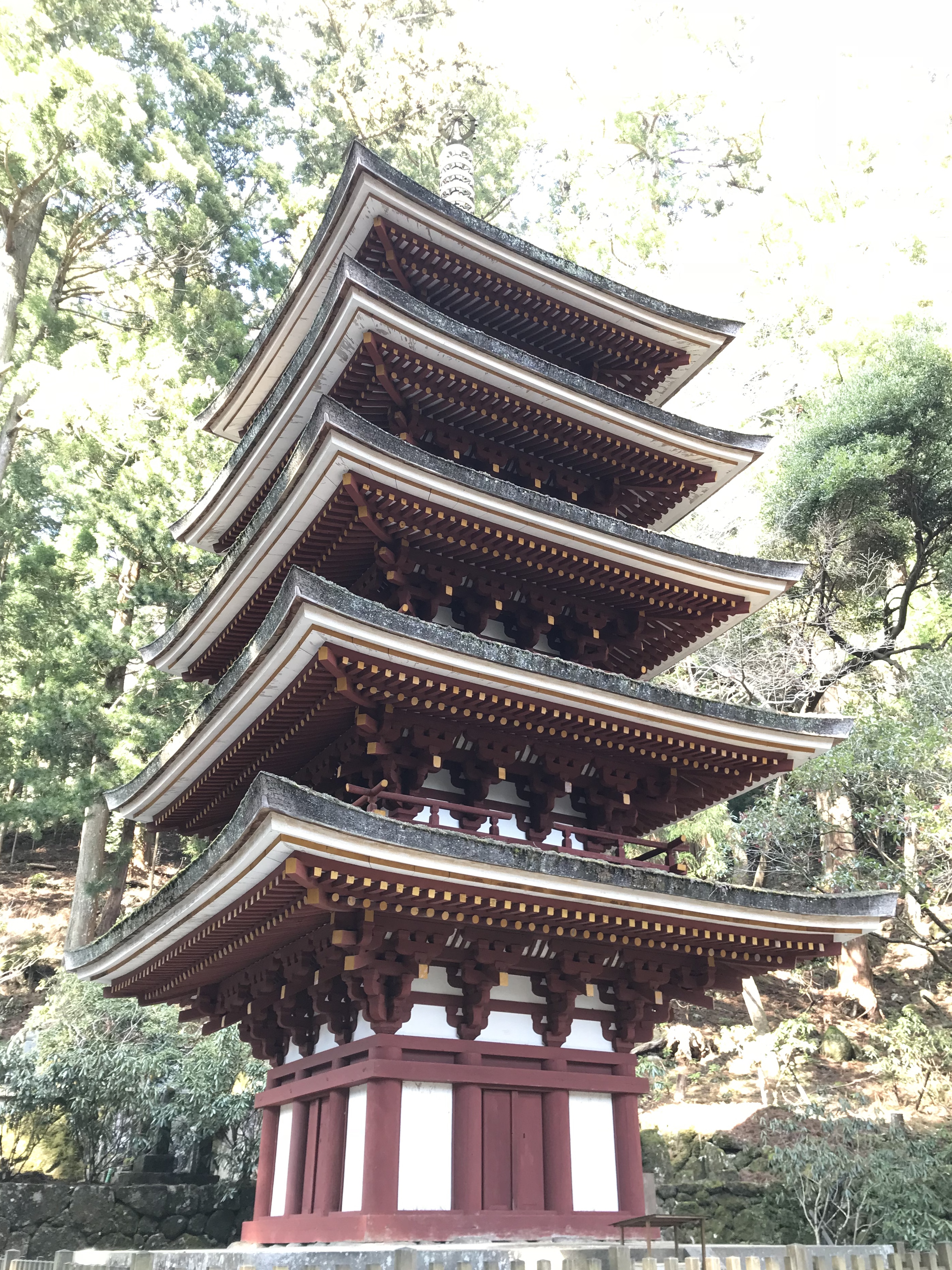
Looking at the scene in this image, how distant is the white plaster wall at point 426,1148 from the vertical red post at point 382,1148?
0.11 m

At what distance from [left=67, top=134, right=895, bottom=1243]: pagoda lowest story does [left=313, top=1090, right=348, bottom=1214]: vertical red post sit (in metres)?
0.04

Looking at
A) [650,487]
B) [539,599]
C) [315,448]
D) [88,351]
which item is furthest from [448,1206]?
[88,351]

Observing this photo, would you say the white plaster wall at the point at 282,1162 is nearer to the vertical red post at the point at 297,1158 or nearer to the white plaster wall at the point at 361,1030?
the vertical red post at the point at 297,1158

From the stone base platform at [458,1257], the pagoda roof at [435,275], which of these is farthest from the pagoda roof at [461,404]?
the stone base platform at [458,1257]

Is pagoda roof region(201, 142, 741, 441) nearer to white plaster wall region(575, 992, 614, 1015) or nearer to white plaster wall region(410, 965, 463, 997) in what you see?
white plaster wall region(410, 965, 463, 997)

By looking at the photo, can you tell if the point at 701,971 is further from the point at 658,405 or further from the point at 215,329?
the point at 215,329

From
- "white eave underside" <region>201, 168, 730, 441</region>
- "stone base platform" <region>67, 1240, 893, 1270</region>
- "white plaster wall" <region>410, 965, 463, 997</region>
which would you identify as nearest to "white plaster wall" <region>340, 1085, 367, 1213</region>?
"stone base platform" <region>67, 1240, 893, 1270</region>

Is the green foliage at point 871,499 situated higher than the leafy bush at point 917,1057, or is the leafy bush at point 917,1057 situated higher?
the green foliage at point 871,499

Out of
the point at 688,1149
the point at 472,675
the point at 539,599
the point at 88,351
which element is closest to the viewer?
the point at 472,675

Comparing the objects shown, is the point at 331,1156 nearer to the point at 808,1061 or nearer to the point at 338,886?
the point at 338,886

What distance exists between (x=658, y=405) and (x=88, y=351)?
13.5 m

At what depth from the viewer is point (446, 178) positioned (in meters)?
15.2

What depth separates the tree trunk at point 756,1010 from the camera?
2105cm

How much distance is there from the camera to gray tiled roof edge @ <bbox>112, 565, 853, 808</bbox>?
8117mm
